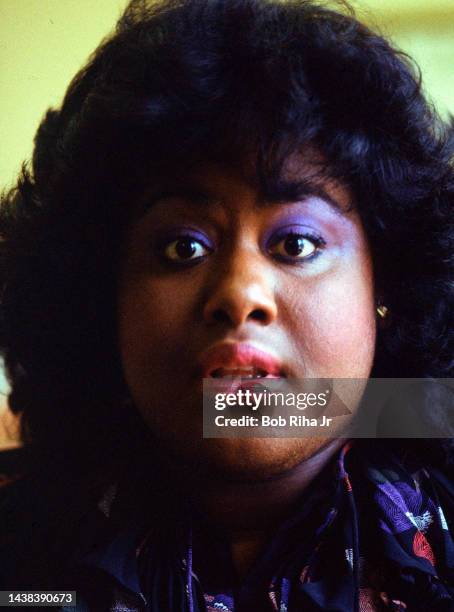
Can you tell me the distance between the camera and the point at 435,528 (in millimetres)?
569

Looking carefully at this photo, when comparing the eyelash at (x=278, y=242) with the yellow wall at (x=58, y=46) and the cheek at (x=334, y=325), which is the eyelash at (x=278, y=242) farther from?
the yellow wall at (x=58, y=46)

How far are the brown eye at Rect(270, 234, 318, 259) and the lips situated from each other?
0.09 m

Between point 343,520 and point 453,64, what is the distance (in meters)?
0.71

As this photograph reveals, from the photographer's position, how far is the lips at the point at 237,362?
1.59 feet

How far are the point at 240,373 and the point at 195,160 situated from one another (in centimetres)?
19

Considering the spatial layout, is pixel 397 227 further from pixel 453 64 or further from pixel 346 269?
pixel 453 64

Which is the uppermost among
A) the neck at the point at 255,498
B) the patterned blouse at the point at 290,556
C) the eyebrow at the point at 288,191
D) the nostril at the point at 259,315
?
the eyebrow at the point at 288,191

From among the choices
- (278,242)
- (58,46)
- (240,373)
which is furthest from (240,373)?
(58,46)

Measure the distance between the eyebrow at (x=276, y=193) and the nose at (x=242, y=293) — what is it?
53mm

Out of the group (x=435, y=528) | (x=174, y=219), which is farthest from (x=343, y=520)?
(x=174, y=219)

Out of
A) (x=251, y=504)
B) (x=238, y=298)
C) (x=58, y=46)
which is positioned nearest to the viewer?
(x=238, y=298)

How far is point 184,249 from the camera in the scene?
1.77ft

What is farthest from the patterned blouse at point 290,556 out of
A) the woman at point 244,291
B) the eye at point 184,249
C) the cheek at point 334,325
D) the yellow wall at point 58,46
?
the yellow wall at point 58,46

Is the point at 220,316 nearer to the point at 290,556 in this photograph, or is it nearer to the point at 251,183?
the point at 251,183
